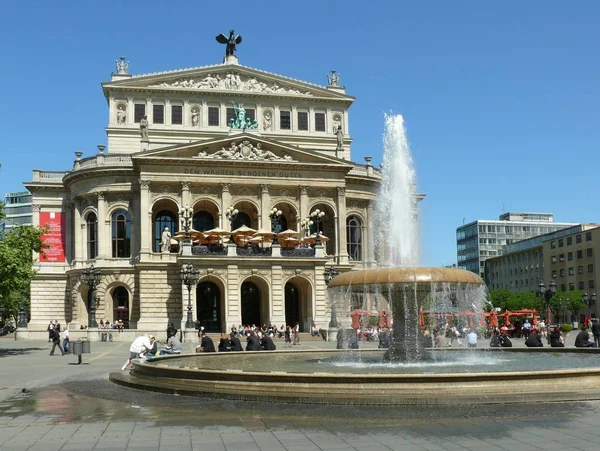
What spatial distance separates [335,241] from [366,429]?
168 ft

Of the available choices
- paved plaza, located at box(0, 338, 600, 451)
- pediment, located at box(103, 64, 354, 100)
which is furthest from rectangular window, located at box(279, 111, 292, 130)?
paved plaza, located at box(0, 338, 600, 451)

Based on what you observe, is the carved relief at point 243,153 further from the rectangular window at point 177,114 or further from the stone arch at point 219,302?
the stone arch at point 219,302

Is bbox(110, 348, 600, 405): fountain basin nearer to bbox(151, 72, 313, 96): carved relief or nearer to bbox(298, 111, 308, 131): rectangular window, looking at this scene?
bbox(151, 72, 313, 96): carved relief

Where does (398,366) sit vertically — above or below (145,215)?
below

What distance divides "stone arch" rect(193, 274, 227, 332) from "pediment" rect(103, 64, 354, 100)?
766 inches

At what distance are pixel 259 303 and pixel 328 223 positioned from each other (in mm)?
9500

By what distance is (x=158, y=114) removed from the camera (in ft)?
219

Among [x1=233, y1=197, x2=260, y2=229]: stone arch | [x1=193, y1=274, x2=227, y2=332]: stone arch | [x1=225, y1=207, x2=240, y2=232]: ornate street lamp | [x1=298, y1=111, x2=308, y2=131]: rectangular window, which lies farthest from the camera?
[x1=298, y1=111, x2=308, y2=131]: rectangular window

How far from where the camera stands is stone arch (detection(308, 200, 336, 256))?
2453 inches

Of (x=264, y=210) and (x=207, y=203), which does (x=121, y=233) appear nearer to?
(x=207, y=203)

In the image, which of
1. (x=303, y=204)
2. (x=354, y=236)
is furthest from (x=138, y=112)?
(x=354, y=236)

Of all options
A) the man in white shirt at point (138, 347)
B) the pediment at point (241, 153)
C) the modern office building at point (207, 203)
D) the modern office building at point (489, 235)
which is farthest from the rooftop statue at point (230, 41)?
the modern office building at point (489, 235)

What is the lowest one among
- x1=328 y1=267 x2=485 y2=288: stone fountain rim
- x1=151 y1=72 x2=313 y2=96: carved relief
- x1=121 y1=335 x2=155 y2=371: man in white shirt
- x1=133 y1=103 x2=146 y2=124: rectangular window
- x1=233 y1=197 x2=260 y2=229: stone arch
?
x1=121 y1=335 x2=155 y2=371: man in white shirt

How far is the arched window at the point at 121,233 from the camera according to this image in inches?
2405
